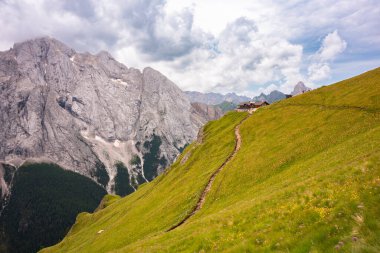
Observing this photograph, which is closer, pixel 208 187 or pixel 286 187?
pixel 286 187

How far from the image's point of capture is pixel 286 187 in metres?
32.1

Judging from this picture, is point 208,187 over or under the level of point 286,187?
over

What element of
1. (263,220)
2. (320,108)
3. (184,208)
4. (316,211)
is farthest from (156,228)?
(320,108)

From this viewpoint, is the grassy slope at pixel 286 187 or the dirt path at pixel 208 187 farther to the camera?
the dirt path at pixel 208 187

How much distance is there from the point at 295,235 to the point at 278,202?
8.81 meters

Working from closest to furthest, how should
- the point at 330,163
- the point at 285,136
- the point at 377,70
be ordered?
the point at 330,163 → the point at 285,136 → the point at 377,70

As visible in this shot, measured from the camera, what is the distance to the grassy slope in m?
17.5

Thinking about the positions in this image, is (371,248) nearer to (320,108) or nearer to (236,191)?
(236,191)

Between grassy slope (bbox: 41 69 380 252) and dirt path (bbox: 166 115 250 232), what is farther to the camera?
dirt path (bbox: 166 115 250 232)

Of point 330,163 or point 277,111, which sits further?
point 277,111

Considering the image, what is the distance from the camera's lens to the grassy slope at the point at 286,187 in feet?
57.4

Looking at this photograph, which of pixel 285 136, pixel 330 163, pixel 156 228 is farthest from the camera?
pixel 285 136

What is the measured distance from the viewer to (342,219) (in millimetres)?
16844

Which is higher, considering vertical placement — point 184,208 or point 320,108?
point 320,108
